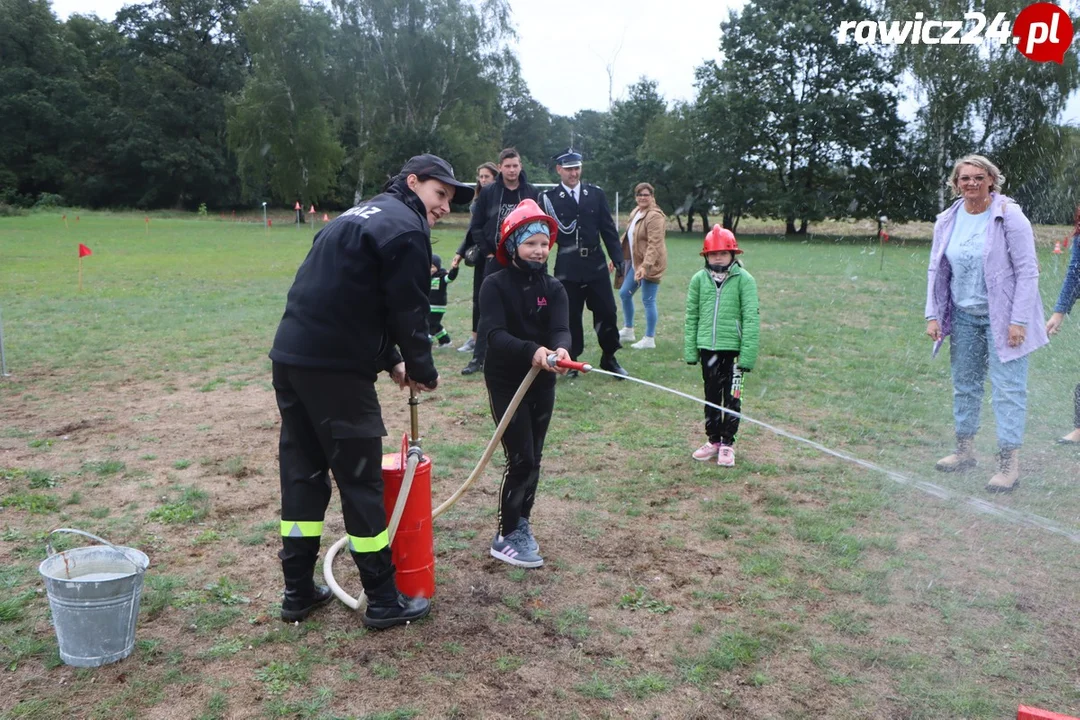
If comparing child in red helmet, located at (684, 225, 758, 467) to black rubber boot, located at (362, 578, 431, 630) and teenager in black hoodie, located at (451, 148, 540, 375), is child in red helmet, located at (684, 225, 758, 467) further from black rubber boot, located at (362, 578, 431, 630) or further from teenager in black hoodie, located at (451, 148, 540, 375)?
black rubber boot, located at (362, 578, 431, 630)

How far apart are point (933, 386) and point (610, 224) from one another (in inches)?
157

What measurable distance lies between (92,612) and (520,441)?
2.15 meters

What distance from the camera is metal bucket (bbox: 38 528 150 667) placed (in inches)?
142

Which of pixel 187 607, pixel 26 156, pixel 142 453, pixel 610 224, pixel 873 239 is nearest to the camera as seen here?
pixel 187 607

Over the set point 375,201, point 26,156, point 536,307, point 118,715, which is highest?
point 26,156

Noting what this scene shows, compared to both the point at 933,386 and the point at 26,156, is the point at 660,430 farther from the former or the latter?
the point at 26,156

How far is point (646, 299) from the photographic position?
11.0 meters

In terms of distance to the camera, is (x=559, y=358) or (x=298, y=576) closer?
(x=298, y=576)

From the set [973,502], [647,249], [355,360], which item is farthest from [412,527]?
[647,249]

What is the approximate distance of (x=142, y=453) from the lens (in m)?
6.71

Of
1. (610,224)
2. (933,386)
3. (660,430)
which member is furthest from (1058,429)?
(610,224)

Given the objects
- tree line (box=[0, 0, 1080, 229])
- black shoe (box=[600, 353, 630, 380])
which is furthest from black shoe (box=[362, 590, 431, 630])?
tree line (box=[0, 0, 1080, 229])

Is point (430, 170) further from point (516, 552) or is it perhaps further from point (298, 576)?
point (516, 552)

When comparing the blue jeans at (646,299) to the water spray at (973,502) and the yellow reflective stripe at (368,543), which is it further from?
the yellow reflective stripe at (368,543)
